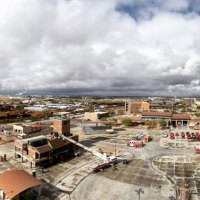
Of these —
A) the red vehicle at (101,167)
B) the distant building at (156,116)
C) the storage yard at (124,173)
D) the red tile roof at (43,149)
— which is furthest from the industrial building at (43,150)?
the distant building at (156,116)

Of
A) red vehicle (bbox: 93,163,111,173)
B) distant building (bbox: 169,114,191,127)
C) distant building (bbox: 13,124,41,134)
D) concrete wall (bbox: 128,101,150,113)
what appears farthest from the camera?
concrete wall (bbox: 128,101,150,113)

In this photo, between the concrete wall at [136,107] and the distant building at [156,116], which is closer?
the distant building at [156,116]

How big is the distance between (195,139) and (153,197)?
50.7 metres

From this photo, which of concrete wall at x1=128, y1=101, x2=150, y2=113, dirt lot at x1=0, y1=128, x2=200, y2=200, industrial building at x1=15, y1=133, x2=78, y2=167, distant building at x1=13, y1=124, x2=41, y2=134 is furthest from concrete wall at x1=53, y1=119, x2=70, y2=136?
concrete wall at x1=128, y1=101, x2=150, y2=113

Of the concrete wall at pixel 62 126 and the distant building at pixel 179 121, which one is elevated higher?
the concrete wall at pixel 62 126

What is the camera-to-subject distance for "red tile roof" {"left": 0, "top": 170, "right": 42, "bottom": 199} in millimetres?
38572

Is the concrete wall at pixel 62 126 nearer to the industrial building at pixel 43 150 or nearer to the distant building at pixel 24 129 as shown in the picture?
the industrial building at pixel 43 150

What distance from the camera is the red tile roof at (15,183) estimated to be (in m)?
38.6

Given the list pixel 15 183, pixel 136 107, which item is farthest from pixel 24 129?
pixel 136 107

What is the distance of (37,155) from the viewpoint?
5800 centimetres

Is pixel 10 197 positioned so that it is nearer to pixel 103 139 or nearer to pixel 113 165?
pixel 113 165

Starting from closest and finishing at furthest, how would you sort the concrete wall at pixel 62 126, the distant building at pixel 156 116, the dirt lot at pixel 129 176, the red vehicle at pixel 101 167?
1. the dirt lot at pixel 129 176
2. the red vehicle at pixel 101 167
3. the concrete wall at pixel 62 126
4. the distant building at pixel 156 116

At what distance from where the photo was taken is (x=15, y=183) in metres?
40.3

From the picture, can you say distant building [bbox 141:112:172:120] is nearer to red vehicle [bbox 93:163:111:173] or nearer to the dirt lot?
the dirt lot
